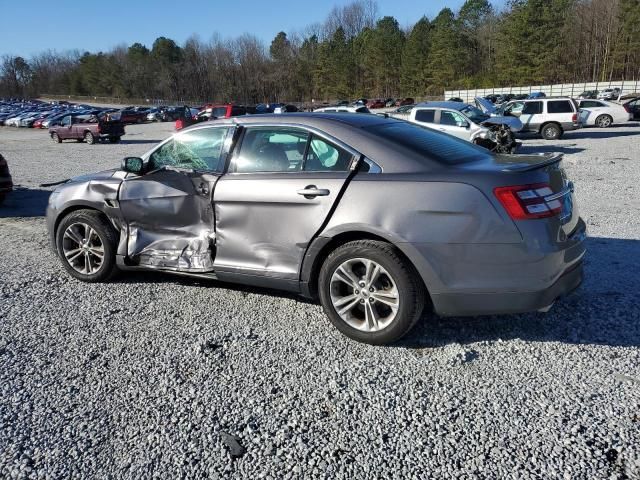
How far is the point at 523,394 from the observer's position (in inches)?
117

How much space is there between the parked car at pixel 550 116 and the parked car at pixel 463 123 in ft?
17.8

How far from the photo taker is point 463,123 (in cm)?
1575

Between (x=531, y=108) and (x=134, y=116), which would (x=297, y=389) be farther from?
(x=134, y=116)

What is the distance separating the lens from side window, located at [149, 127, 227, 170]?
14.3 ft

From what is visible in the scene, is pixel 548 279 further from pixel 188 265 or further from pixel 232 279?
pixel 188 265

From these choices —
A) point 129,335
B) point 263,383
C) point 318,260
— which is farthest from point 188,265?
point 263,383

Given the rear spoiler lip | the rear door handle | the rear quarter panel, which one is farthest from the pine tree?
the rear quarter panel

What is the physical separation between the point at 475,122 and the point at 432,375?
1407cm

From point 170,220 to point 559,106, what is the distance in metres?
20.7

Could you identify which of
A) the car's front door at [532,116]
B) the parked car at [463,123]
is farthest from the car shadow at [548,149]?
the car's front door at [532,116]

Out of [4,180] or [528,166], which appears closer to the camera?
[528,166]

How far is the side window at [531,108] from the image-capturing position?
21453 millimetres

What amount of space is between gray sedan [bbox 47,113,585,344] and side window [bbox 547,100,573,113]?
766 inches

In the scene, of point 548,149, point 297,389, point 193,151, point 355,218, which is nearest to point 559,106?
point 548,149
